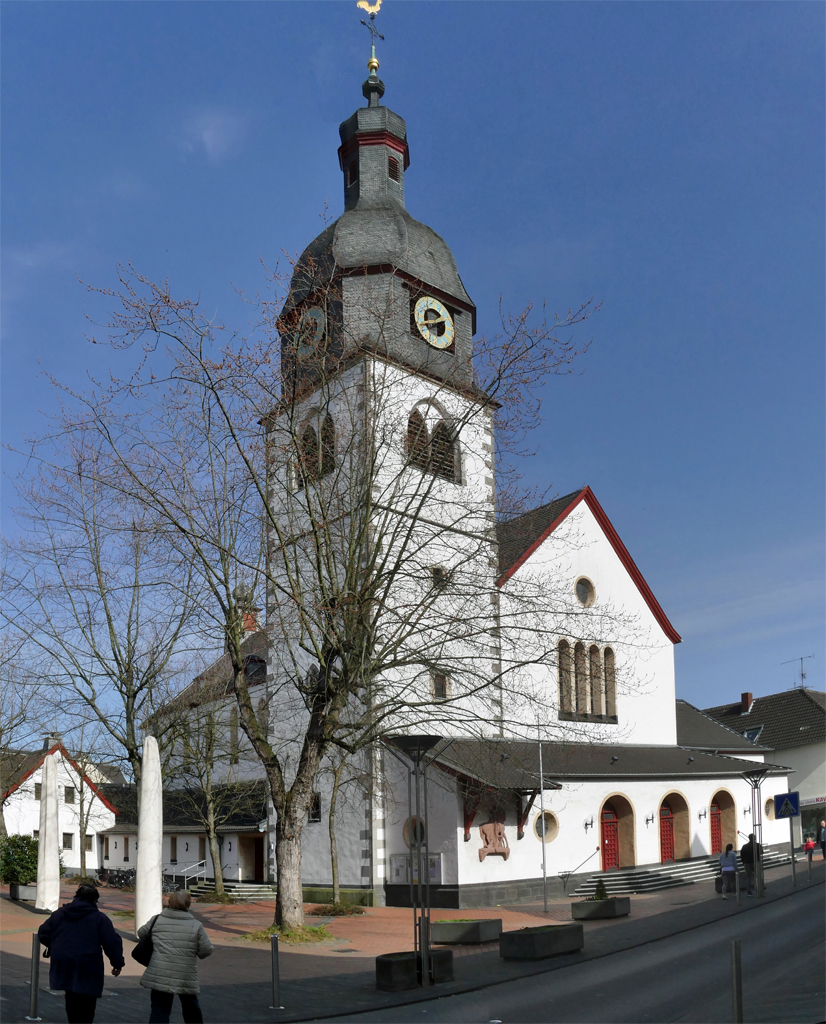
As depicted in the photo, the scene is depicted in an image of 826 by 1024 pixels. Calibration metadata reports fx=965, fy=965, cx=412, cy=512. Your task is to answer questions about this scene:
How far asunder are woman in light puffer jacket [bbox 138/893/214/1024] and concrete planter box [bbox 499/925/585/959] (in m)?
7.93

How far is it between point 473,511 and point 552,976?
754cm

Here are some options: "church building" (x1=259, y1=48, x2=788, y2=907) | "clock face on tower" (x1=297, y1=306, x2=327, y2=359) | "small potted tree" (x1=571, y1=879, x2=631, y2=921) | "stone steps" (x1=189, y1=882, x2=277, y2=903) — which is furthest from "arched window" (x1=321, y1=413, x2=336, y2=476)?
"stone steps" (x1=189, y1=882, x2=277, y2=903)

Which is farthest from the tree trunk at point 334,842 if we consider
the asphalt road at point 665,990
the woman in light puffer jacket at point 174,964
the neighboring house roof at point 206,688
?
the woman in light puffer jacket at point 174,964

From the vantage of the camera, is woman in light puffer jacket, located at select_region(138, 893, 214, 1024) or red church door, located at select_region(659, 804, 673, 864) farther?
red church door, located at select_region(659, 804, 673, 864)

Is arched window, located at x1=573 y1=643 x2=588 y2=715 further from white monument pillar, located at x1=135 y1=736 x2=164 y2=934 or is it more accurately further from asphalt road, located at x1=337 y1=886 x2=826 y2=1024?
white monument pillar, located at x1=135 y1=736 x2=164 y2=934

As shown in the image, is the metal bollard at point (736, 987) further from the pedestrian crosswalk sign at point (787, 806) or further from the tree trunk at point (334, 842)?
the pedestrian crosswalk sign at point (787, 806)

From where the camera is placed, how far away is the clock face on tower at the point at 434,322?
1087 inches

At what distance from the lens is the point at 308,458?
18906 millimetres

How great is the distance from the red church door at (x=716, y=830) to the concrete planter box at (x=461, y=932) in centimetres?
1814

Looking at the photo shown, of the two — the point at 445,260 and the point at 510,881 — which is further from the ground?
the point at 445,260

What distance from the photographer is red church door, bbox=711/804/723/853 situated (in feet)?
107

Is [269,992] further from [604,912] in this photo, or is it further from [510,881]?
[510,881]

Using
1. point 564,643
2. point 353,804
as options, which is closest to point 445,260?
point 564,643

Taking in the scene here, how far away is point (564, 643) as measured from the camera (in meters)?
30.4
